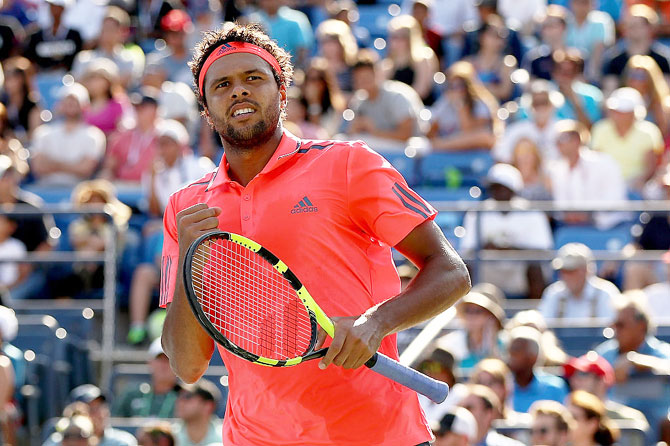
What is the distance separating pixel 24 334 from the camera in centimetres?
883

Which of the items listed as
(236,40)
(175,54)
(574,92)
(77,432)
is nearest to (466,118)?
(574,92)

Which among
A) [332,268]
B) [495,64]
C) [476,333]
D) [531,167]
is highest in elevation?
[332,268]

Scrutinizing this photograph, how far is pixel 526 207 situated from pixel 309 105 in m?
2.68

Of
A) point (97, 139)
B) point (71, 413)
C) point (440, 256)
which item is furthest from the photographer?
point (97, 139)

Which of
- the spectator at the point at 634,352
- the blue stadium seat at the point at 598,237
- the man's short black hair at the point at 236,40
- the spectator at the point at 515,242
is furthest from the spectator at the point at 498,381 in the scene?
the man's short black hair at the point at 236,40

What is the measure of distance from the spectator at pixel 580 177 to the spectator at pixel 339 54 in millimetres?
2536

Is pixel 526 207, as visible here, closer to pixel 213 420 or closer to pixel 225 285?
pixel 213 420

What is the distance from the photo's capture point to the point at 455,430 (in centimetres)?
657

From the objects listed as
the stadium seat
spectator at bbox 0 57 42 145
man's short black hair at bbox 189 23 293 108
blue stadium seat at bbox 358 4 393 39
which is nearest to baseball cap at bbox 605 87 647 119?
blue stadium seat at bbox 358 4 393 39

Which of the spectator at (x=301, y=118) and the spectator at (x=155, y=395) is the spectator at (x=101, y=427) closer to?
the spectator at (x=155, y=395)

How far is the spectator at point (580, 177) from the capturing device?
32.0 feet

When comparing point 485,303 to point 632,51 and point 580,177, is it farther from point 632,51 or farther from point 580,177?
point 632,51

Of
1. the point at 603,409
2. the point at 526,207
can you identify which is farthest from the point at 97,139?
the point at 603,409

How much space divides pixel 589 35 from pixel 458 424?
6360mm
